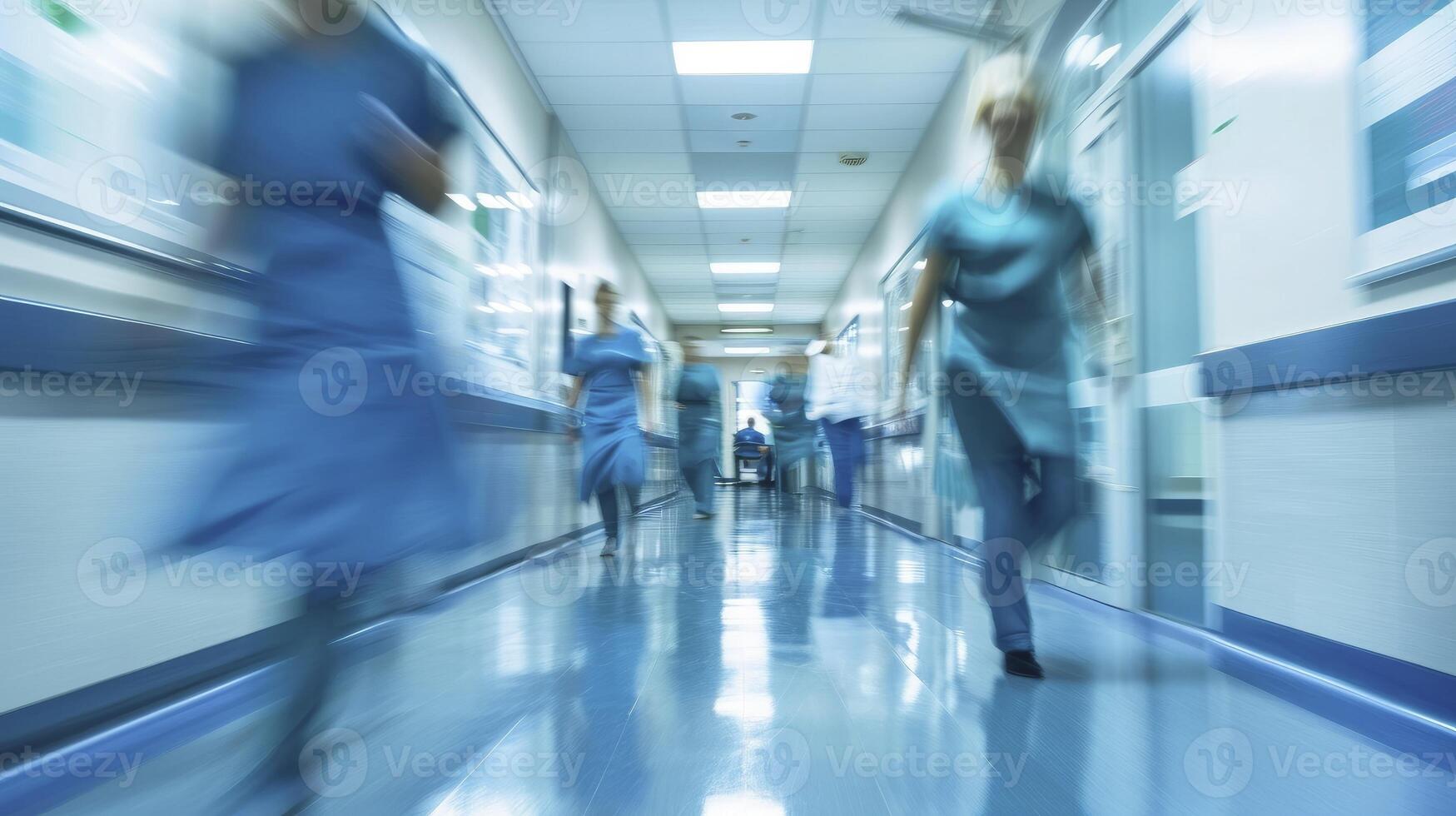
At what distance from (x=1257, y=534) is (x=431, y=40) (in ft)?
12.2

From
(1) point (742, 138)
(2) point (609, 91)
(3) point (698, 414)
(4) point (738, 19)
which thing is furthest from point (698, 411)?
(4) point (738, 19)

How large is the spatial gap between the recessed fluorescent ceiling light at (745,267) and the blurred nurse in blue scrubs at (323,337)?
10.2m

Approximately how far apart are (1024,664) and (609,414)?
2.88 m

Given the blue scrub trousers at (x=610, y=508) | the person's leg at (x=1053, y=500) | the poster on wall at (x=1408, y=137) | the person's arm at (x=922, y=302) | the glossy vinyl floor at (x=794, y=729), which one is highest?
the poster on wall at (x=1408, y=137)

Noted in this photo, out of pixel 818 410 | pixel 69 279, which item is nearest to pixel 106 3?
pixel 69 279

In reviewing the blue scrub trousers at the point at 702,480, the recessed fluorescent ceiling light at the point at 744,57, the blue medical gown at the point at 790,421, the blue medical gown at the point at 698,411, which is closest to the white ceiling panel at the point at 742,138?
the recessed fluorescent ceiling light at the point at 744,57

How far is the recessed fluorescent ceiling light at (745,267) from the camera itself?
11.4m

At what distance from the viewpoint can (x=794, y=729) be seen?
1.73m

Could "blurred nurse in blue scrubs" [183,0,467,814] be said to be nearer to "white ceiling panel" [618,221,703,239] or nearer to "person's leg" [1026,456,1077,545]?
"person's leg" [1026,456,1077,545]

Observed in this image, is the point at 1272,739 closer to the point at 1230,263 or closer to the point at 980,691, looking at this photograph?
the point at 980,691

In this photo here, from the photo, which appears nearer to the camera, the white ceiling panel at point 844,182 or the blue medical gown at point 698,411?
the blue medical gown at point 698,411

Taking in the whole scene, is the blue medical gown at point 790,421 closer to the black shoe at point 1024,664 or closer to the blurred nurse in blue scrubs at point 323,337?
the black shoe at point 1024,664

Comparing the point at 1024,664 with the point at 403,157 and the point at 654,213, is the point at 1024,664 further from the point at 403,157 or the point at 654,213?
the point at 654,213

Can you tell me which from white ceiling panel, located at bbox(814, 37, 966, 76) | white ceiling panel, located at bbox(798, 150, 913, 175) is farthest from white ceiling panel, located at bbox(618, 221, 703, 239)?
white ceiling panel, located at bbox(814, 37, 966, 76)
